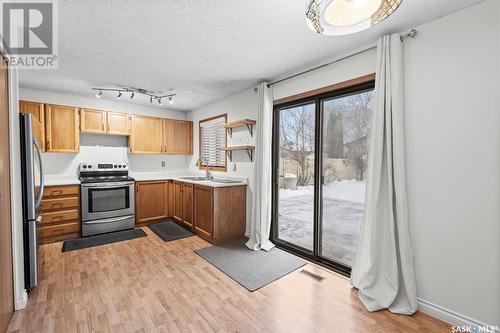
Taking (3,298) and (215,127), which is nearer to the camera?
(3,298)

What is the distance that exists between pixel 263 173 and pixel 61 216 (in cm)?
321

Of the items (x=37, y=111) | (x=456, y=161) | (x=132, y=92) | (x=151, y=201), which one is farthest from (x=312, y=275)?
(x=37, y=111)

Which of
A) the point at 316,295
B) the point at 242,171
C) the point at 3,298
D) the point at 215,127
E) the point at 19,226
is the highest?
the point at 215,127

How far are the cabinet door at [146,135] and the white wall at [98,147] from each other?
20cm

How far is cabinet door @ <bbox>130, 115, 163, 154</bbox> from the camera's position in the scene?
4492 millimetres

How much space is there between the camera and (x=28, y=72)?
2.98m

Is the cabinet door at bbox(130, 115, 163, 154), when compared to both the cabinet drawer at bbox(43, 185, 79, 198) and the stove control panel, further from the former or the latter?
the cabinet drawer at bbox(43, 185, 79, 198)

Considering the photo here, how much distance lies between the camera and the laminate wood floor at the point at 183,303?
69.1 inches

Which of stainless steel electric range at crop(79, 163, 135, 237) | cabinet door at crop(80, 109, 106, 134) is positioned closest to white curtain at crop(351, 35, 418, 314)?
stainless steel electric range at crop(79, 163, 135, 237)

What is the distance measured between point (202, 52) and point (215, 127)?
7.26 feet

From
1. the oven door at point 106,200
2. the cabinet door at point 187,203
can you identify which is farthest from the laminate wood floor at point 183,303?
the cabinet door at point 187,203

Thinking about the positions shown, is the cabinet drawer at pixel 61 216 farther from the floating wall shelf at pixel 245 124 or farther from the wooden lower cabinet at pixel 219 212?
the floating wall shelf at pixel 245 124

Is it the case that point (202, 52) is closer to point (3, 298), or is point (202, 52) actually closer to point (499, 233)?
point (3, 298)

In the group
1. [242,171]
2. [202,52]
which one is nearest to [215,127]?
[242,171]
